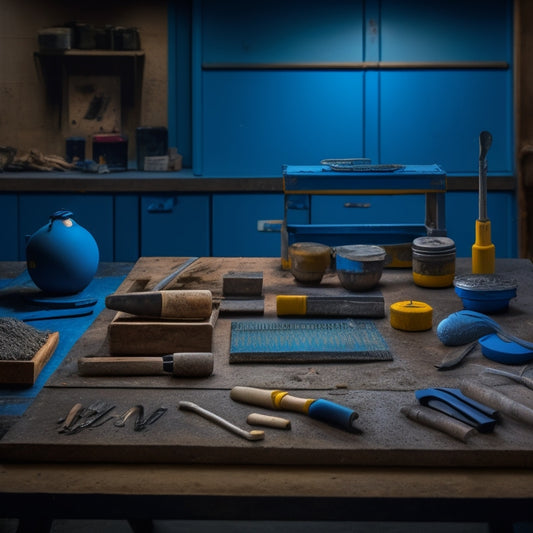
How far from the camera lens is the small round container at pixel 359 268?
7.73ft

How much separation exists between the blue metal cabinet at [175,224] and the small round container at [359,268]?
225cm

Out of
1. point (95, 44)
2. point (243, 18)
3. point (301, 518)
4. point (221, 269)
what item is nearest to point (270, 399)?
point (301, 518)

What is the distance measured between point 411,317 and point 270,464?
737 mm

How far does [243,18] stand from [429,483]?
369 cm

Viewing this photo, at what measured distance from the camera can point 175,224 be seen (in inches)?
180

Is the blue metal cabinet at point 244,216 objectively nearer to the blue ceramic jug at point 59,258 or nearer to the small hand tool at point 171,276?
the small hand tool at point 171,276

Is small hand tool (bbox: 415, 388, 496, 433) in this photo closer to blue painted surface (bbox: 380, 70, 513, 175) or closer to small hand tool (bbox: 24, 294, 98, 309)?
small hand tool (bbox: 24, 294, 98, 309)

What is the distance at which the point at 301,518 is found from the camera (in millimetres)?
1280

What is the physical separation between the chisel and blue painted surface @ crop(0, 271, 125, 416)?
46cm

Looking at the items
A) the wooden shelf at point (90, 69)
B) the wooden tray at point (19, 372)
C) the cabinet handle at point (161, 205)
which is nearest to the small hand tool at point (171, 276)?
the wooden tray at point (19, 372)

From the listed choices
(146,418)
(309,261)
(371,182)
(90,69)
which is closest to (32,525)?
(146,418)

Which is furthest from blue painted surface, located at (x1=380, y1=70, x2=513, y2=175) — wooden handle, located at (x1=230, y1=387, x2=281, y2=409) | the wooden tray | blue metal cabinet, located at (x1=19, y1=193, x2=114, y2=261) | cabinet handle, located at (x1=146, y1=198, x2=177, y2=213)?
wooden handle, located at (x1=230, y1=387, x2=281, y2=409)

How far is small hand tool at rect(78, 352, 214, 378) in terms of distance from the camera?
1687 millimetres

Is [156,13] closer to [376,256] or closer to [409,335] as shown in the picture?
[376,256]
